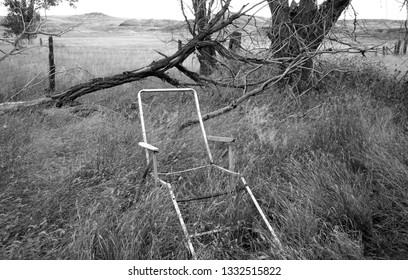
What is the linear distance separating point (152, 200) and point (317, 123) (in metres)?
2.93

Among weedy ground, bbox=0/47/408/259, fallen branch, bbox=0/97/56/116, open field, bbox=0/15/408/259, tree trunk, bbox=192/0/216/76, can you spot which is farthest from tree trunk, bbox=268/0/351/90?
Answer: fallen branch, bbox=0/97/56/116

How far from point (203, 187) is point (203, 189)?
0.03 m

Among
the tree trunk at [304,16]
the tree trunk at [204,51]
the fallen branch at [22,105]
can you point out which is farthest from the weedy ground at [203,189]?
the tree trunk at [204,51]

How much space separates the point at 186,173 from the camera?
4.23 metres

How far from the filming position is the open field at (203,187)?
286cm

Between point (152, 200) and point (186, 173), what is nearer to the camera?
point (152, 200)

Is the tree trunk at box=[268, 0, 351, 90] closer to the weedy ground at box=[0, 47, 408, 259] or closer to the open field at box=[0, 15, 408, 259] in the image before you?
the open field at box=[0, 15, 408, 259]

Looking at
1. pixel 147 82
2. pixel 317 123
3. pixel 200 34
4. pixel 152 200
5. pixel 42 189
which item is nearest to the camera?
pixel 152 200

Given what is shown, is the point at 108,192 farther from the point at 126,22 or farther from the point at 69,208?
the point at 126,22

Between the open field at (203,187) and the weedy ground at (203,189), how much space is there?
0.04ft

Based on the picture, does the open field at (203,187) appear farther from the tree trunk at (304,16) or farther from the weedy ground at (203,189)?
the tree trunk at (304,16)

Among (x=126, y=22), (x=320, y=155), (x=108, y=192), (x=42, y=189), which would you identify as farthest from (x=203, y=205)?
(x=126, y=22)

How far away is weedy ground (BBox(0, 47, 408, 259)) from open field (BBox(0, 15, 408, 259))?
0.04 ft

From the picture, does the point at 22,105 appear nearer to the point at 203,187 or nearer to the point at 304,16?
the point at 203,187
